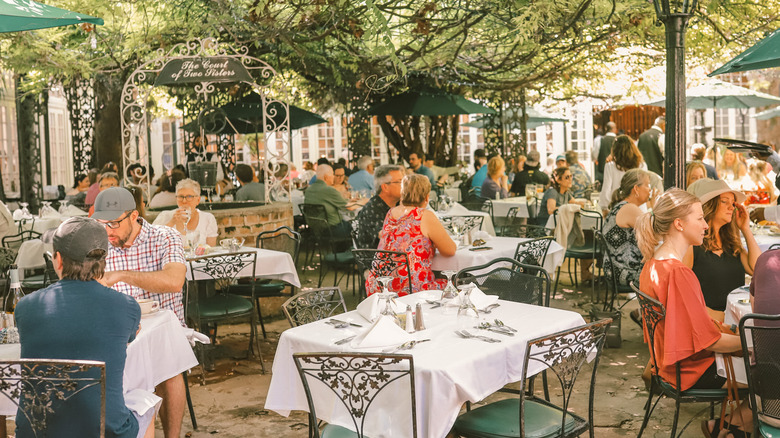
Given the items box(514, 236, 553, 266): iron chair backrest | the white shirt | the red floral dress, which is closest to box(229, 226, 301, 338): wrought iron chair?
the white shirt

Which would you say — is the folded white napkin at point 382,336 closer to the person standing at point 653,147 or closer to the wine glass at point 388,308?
the wine glass at point 388,308

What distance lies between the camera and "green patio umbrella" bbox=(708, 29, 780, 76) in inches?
191

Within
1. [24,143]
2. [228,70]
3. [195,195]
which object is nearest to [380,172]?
[195,195]

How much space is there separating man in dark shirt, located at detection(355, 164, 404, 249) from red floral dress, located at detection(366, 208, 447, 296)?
2.69ft

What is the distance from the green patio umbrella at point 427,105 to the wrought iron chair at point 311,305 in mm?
8739

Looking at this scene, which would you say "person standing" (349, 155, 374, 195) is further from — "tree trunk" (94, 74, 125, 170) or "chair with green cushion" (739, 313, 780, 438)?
"chair with green cushion" (739, 313, 780, 438)

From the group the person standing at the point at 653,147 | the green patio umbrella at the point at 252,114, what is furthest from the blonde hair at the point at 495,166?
the green patio umbrella at the point at 252,114

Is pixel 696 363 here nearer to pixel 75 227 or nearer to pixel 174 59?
pixel 75 227

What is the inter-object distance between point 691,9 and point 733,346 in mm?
2123

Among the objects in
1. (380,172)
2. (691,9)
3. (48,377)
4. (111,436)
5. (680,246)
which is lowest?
(111,436)

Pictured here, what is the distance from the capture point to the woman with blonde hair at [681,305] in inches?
144

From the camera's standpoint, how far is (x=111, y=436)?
3.08 meters

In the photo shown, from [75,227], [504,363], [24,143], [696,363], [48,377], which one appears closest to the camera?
[48,377]

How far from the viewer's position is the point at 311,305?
4207 mm
